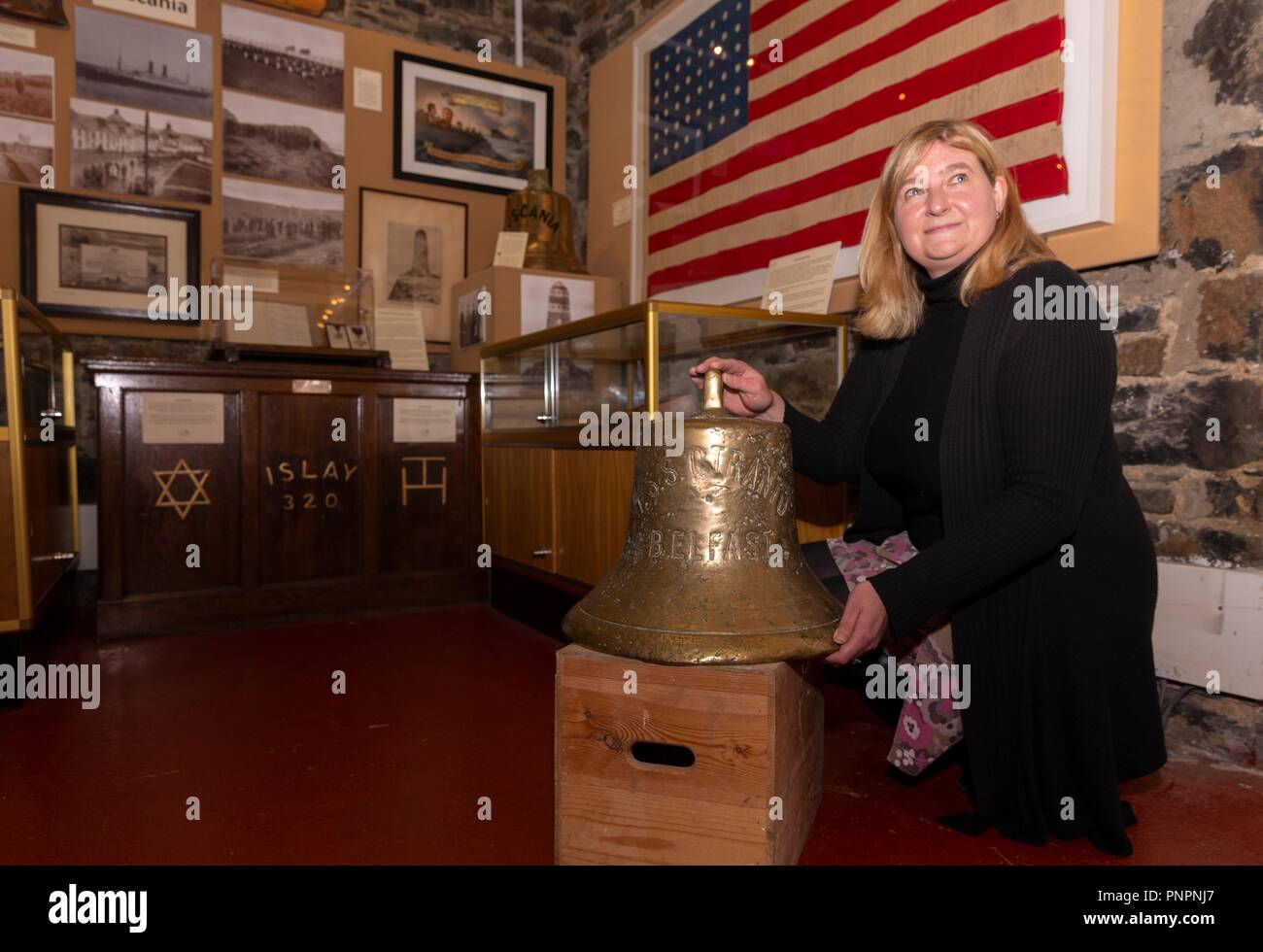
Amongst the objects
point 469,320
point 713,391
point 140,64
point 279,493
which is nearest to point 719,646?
point 713,391

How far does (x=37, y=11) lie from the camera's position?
4508 mm

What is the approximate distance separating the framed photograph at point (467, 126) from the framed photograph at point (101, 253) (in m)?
1.41

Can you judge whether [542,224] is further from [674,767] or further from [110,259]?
[674,767]

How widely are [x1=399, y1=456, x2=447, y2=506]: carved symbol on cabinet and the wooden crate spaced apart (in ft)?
10.2

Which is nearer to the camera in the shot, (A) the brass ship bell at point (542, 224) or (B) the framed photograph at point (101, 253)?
(B) the framed photograph at point (101, 253)

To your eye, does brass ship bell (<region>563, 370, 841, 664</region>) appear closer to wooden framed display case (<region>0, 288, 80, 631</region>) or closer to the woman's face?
the woman's face

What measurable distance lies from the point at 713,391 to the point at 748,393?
1.85 feet

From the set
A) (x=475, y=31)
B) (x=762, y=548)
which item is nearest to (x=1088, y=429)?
(x=762, y=548)

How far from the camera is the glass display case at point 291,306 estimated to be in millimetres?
4848

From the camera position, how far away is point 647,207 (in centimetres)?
519

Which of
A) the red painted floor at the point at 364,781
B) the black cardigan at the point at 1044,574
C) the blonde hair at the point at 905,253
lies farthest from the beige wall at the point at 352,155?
the black cardigan at the point at 1044,574

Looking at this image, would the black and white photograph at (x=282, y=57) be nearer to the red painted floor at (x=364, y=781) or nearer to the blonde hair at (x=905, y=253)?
the red painted floor at (x=364, y=781)

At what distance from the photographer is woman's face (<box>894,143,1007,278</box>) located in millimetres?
2072
